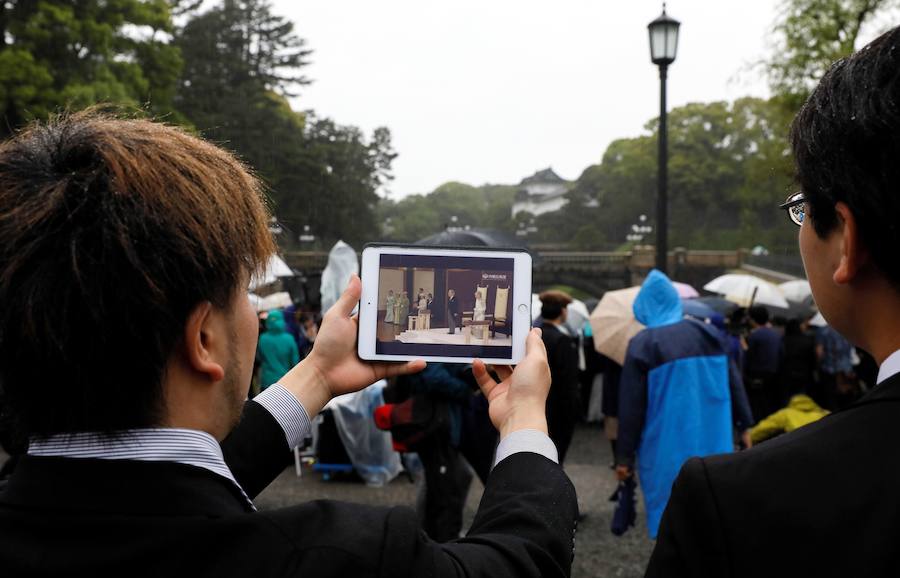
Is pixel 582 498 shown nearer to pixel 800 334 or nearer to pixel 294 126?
pixel 800 334

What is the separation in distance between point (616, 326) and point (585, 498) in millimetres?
1622

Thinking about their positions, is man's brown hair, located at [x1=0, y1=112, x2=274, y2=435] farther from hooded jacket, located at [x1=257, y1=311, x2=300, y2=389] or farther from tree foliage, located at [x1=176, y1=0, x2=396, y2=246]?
tree foliage, located at [x1=176, y1=0, x2=396, y2=246]

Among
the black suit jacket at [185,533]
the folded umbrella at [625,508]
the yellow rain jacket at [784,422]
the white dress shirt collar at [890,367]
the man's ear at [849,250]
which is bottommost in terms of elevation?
the folded umbrella at [625,508]

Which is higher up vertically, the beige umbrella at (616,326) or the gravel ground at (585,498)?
the beige umbrella at (616,326)

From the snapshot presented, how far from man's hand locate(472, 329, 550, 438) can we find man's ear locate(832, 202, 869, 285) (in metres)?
0.63

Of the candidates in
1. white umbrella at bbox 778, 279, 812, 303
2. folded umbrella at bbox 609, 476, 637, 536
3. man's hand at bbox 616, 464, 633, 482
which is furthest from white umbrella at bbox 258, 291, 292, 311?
white umbrella at bbox 778, 279, 812, 303

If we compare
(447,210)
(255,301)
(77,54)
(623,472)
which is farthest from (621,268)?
(447,210)

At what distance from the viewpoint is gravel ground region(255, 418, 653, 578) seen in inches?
221

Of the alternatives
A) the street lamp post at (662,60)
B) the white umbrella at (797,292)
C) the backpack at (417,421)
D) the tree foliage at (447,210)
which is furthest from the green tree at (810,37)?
the tree foliage at (447,210)

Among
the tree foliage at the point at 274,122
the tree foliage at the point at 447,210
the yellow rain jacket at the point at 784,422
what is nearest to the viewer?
the yellow rain jacket at the point at 784,422

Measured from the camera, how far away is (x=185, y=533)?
1.05 m

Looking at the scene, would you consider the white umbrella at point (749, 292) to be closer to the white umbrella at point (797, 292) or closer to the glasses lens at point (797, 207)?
the white umbrella at point (797, 292)

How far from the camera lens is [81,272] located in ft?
3.51

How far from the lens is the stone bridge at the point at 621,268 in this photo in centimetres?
4394
